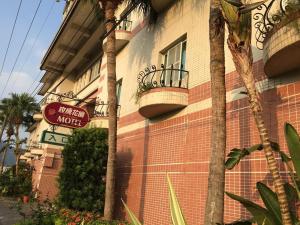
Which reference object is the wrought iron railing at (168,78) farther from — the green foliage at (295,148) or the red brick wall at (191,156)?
the green foliage at (295,148)

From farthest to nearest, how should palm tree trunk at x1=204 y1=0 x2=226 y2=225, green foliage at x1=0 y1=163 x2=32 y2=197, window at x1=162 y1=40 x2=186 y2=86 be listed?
green foliage at x1=0 y1=163 x2=32 y2=197
window at x1=162 y1=40 x2=186 y2=86
palm tree trunk at x1=204 y1=0 x2=226 y2=225

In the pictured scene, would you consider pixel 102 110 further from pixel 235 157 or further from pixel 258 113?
pixel 258 113

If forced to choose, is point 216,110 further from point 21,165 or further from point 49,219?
point 21,165

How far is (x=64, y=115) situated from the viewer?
12727 mm

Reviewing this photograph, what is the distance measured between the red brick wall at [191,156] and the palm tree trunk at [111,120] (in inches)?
49.9

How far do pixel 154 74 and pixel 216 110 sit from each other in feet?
21.9

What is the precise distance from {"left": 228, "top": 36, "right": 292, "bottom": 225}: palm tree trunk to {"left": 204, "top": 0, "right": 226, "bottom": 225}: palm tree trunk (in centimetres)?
93

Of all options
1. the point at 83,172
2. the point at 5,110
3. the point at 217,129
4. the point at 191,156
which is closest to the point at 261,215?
the point at 217,129

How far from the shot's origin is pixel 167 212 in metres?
9.84

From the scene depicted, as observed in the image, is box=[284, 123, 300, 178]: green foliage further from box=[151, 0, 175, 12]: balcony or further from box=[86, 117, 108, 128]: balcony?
box=[86, 117, 108, 128]: balcony

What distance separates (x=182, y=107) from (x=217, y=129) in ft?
15.3

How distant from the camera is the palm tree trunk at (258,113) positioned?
13.4ft

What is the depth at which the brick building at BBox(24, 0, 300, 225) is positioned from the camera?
701 centimetres

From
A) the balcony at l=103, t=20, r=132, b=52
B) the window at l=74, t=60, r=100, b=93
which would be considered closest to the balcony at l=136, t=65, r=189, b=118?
the balcony at l=103, t=20, r=132, b=52
